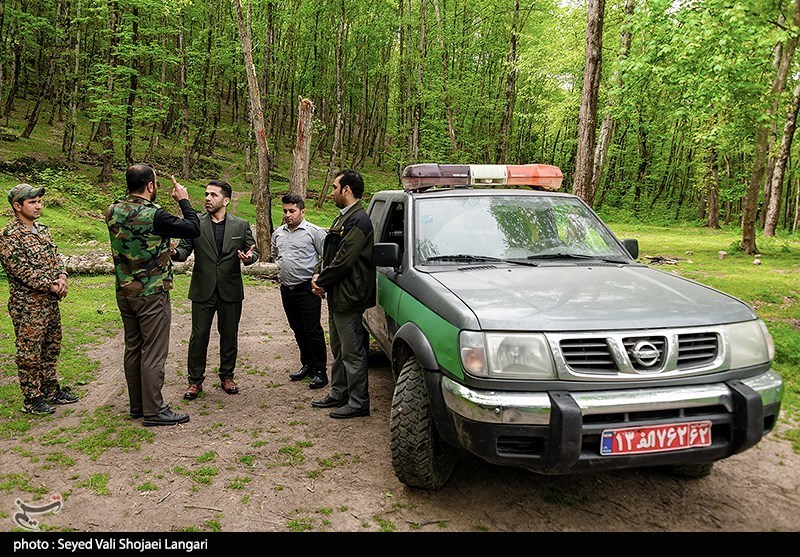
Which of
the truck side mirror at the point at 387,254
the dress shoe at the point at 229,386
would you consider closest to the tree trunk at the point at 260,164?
the dress shoe at the point at 229,386

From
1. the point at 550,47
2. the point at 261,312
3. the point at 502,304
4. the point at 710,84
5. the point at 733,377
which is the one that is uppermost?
the point at 550,47

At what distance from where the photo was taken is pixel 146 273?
4500mm

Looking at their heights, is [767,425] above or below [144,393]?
above

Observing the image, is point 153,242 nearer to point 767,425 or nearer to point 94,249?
point 767,425

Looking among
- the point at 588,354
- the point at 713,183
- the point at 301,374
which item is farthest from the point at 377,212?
the point at 713,183

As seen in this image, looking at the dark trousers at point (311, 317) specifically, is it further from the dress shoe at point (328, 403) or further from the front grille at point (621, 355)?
the front grille at point (621, 355)

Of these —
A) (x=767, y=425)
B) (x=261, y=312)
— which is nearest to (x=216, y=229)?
(x=261, y=312)

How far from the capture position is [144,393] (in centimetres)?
464

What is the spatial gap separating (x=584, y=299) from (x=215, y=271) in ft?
12.2

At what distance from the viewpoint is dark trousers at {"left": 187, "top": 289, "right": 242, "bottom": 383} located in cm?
536

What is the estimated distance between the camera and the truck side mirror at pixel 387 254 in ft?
13.5

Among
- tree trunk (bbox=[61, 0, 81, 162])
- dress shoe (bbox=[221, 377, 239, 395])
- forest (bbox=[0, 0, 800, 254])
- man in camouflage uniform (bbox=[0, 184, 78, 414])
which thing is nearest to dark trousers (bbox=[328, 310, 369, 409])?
dress shoe (bbox=[221, 377, 239, 395])

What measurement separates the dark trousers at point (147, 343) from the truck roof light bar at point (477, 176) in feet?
8.57

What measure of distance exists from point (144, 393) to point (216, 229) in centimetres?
173
